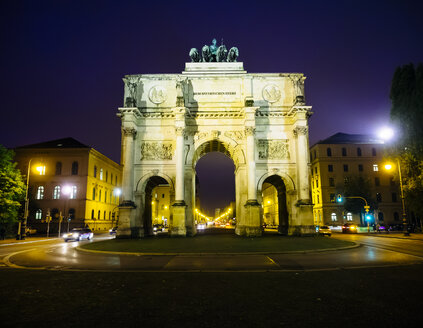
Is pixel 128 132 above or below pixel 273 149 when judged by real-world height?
above

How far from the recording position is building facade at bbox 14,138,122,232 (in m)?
48.2

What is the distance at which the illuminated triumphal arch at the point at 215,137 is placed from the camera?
2928cm

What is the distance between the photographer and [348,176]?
6278 cm

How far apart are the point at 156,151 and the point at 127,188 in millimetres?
4506

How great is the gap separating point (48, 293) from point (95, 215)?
159 ft

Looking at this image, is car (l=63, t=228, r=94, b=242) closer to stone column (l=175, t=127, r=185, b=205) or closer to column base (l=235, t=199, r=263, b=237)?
stone column (l=175, t=127, r=185, b=205)

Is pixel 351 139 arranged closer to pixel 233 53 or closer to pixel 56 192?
pixel 233 53

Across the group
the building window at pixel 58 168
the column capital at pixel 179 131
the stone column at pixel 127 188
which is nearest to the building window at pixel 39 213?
the building window at pixel 58 168

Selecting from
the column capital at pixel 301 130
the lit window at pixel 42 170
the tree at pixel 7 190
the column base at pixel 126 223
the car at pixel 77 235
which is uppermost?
the column capital at pixel 301 130

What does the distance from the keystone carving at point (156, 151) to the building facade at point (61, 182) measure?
22.2 m

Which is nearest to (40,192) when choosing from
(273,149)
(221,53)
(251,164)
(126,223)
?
(126,223)

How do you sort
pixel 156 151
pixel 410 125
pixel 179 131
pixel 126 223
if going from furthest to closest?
pixel 156 151 < pixel 179 131 < pixel 410 125 < pixel 126 223

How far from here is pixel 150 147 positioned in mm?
31109

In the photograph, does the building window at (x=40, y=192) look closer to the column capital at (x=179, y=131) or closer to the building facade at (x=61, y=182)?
the building facade at (x=61, y=182)
